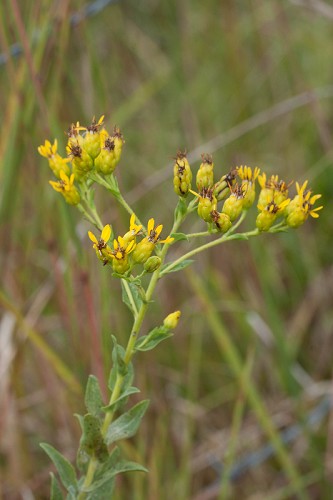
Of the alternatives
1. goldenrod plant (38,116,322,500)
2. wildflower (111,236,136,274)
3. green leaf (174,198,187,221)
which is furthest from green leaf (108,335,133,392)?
green leaf (174,198,187,221)

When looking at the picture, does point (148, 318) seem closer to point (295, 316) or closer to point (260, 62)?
point (295, 316)

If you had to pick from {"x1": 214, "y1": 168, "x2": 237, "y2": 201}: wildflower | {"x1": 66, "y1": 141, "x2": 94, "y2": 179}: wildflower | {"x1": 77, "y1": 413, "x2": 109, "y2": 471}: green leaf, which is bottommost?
{"x1": 77, "y1": 413, "x2": 109, "y2": 471}: green leaf

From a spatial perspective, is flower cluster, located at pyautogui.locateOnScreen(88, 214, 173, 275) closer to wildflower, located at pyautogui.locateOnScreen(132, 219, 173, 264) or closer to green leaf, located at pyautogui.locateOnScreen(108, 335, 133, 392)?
wildflower, located at pyautogui.locateOnScreen(132, 219, 173, 264)

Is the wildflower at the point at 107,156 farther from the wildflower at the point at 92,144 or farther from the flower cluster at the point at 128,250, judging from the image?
the flower cluster at the point at 128,250

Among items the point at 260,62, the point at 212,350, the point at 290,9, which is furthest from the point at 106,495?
the point at 290,9

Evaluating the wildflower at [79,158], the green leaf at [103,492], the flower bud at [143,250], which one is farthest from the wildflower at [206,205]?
the green leaf at [103,492]
